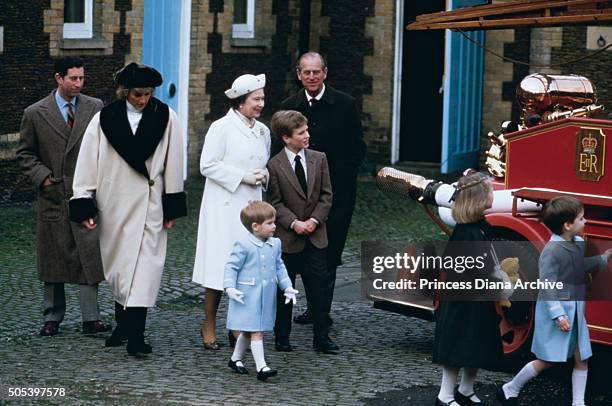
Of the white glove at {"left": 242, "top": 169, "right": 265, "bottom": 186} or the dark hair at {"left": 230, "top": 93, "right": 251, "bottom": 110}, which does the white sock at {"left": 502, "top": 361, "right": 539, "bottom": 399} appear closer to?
the white glove at {"left": 242, "top": 169, "right": 265, "bottom": 186}

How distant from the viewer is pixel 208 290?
9477mm

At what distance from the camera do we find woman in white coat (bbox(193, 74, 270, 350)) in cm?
934

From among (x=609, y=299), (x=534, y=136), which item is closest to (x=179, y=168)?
(x=534, y=136)

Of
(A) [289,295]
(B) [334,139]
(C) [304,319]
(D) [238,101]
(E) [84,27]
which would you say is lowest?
(C) [304,319]

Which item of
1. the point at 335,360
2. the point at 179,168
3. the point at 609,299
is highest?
the point at 179,168

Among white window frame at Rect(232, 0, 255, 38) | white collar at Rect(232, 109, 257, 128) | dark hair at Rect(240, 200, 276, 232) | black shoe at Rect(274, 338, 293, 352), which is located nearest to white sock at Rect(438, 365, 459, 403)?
dark hair at Rect(240, 200, 276, 232)

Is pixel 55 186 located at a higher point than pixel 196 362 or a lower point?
higher

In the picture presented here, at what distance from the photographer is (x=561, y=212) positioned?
25.8 feet

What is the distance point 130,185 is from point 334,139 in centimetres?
172

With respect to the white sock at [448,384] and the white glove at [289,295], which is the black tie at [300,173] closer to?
the white glove at [289,295]

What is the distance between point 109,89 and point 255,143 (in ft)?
28.8

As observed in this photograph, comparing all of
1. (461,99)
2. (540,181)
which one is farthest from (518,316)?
(461,99)

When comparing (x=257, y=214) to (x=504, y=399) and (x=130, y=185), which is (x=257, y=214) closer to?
(x=130, y=185)

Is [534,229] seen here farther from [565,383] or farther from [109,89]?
[109,89]
